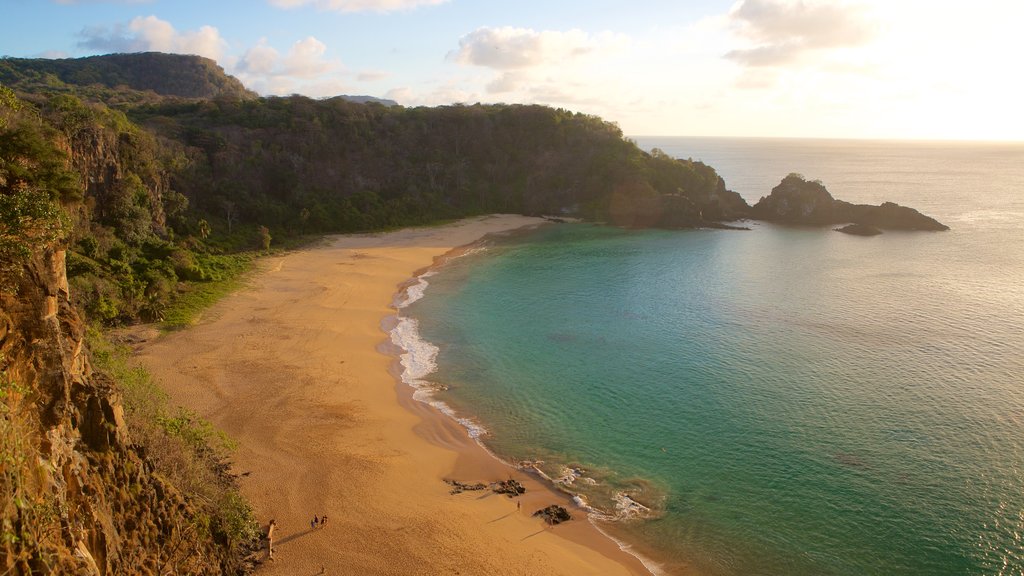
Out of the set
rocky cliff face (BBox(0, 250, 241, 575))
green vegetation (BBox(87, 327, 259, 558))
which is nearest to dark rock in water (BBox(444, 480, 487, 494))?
green vegetation (BBox(87, 327, 259, 558))

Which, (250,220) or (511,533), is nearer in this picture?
(511,533)

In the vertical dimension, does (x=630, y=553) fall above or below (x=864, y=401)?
below

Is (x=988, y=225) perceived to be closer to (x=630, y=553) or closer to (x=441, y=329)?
(x=441, y=329)

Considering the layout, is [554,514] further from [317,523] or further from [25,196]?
[25,196]

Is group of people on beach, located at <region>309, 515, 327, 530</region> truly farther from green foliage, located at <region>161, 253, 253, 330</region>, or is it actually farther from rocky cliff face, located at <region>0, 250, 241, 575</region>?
green foliage, located at <region>161, 253, 253, 330</region>

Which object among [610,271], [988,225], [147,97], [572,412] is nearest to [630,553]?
[572,412]

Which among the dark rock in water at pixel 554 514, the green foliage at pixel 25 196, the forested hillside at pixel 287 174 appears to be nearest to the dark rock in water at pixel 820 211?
the forested hillside at pixel 287 174
